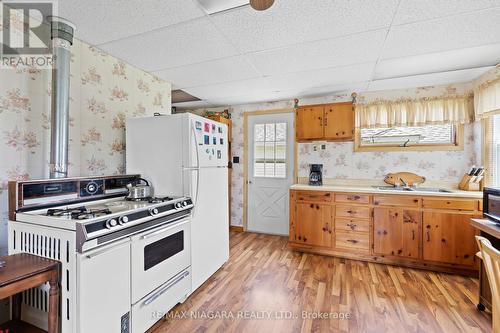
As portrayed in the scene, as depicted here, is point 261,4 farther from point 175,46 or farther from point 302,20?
point 175,46

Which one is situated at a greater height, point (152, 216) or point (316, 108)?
point (316, 108)

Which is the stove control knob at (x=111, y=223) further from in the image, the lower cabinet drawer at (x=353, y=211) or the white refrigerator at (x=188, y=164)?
the lower cabinet drawer at (x=353, y=211)

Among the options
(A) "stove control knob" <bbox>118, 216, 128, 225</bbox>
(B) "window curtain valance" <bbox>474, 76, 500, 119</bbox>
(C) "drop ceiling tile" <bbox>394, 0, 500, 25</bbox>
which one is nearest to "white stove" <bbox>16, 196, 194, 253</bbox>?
(A) "stove control knob" <bbox>118, 216, 128, 225</bbox>

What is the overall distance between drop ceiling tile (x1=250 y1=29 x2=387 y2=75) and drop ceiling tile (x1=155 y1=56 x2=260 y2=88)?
16 centimetres

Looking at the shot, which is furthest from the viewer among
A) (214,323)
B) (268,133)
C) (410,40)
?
(268,133)

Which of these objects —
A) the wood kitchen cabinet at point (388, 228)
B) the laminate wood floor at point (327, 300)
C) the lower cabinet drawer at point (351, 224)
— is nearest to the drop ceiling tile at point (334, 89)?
the wood kitchen cabinet at point (388, 228)

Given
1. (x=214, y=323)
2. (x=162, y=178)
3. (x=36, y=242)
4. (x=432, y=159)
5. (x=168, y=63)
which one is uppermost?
(x=168, y=63)

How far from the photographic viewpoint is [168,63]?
241cm

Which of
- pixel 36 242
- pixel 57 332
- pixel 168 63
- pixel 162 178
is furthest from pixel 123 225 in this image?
pixel 168 63

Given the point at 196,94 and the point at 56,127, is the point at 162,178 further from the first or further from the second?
the point at 196,94

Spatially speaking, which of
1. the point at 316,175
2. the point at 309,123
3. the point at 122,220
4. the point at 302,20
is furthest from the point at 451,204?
the point at 122,220

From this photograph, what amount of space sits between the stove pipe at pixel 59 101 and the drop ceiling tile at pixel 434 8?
2.46m

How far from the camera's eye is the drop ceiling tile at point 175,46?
1823 mm

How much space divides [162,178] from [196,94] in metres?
1.85
